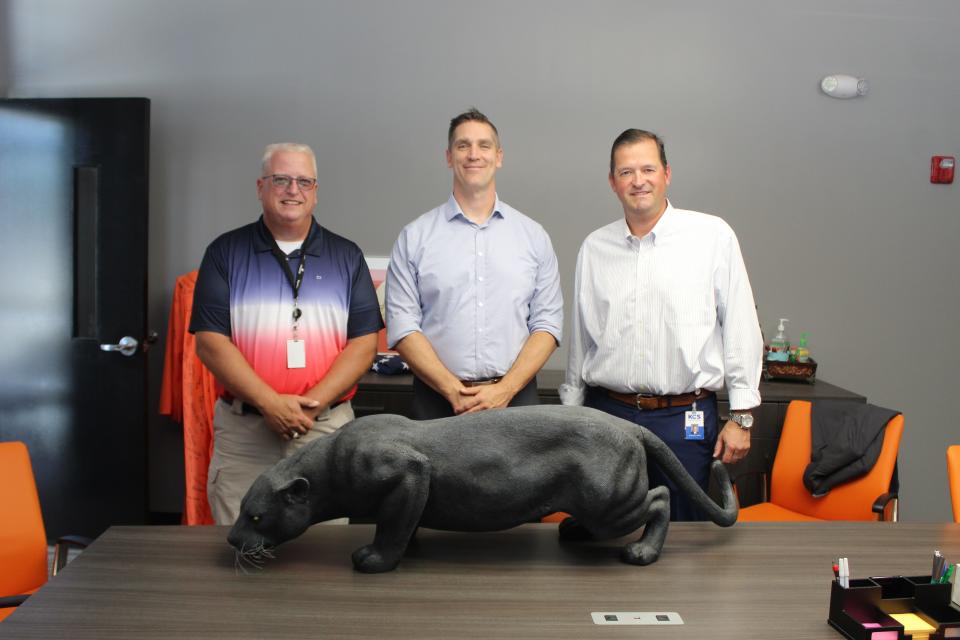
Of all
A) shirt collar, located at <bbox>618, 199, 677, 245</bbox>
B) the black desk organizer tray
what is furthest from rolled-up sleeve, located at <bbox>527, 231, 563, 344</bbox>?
the black desk organizer tray

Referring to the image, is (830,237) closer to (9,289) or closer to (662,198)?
(662,198)

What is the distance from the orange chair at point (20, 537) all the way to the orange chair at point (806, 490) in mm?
2470

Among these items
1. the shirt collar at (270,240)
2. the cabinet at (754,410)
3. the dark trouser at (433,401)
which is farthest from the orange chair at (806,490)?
the shirt collar at (270,240)

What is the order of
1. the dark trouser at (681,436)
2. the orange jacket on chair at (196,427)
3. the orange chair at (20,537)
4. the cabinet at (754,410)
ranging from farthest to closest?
the orange jacket on chair at (196,427) → the cabinet at (754,410) → the dark trouser at (681,436) → the orange chair at (20,537)

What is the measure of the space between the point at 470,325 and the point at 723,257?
2.80 feet

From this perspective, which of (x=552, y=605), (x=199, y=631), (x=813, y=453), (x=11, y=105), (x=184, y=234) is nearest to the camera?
(x=199, y=631)

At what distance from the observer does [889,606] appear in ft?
5.34

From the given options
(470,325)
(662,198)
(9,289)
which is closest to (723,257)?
(662,198)

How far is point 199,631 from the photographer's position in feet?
5.10

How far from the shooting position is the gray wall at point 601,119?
4414 millimetres

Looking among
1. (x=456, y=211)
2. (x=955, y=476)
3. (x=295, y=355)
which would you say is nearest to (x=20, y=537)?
(x=295, y=355)

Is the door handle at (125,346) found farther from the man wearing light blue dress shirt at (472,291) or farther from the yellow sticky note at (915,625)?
the yellow sticky note at (915,625)

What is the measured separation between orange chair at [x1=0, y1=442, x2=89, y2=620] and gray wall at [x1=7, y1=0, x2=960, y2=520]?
2.21 m

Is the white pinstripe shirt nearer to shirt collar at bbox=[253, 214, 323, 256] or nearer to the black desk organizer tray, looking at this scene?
shirt collar at bbox=[253, 214, 323, 256]
